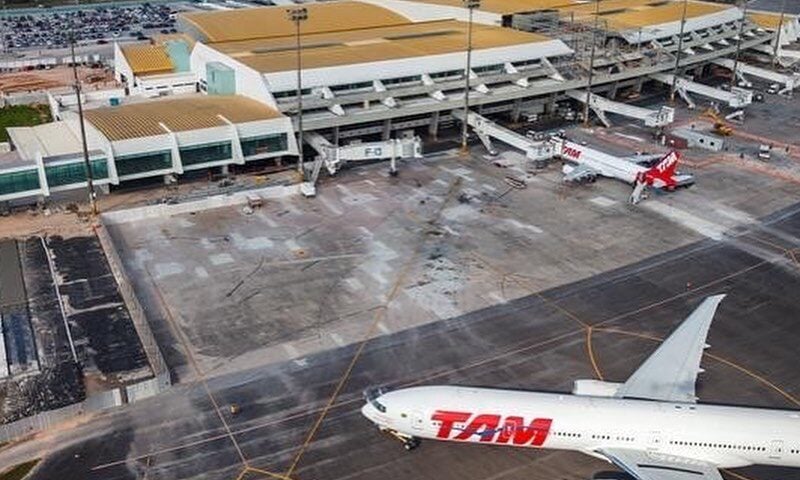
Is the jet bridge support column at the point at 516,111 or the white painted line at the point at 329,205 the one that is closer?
the white painted line at the point at 329,205

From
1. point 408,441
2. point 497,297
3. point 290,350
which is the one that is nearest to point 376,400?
point 408,441

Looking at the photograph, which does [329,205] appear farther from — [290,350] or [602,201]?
[602,201]

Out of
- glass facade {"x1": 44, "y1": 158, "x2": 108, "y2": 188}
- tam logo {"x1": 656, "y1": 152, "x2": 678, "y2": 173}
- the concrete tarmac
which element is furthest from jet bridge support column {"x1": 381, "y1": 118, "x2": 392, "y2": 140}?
the concrete tarmac

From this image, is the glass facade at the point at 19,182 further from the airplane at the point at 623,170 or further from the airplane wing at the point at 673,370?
the airplane wing at the point at 673,370

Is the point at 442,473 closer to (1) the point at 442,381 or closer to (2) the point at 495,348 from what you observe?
(1) the point at 442,381

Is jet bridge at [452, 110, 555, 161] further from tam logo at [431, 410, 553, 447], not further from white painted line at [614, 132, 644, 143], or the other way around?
tam logo at [431, 410, 553, 447]

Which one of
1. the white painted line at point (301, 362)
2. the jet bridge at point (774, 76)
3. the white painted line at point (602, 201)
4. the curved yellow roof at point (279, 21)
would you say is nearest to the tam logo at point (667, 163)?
the white painted line at point (602, 201)
